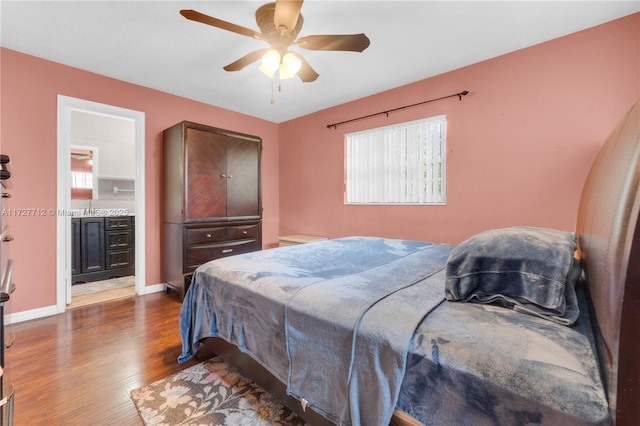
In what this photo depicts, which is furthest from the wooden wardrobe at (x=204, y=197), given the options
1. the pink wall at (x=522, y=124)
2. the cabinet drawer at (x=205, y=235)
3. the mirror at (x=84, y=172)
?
the mirror at (x=84, y=172)

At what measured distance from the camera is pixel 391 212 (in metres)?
3.49

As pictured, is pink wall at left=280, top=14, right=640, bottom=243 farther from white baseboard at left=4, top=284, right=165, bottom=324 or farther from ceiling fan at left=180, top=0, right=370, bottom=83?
white baseboard at left=4, top=284, right=165, bottom=324

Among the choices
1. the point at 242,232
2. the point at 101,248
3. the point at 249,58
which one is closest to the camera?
the point at 249,58

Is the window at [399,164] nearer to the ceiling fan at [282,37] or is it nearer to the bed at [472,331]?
the ceiling fan at [282,37]

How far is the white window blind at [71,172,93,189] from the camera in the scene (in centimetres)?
430

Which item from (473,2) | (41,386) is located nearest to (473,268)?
(473,2)

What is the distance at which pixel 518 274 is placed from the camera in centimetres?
99

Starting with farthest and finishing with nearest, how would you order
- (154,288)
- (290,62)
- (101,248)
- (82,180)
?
(82,180) < (101,248) < (154,288) < (290,62)

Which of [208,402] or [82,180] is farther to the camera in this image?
[82,180]

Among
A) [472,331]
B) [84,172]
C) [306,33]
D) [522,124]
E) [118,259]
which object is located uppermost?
[306,33]

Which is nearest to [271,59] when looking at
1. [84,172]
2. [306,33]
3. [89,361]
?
[306,33]

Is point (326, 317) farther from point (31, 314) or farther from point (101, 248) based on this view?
point (101, 248)

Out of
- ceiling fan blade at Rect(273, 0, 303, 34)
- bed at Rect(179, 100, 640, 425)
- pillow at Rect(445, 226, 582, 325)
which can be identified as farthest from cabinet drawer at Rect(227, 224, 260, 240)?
pillow at Rect(445, 226, 582, 325)

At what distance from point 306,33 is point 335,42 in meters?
0.57
